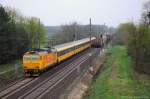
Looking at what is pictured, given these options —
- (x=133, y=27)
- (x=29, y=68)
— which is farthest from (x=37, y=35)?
(x=29, y=68)

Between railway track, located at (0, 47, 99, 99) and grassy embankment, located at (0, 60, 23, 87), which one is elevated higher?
grassy embankment, located at (0, 60, 23, 87)

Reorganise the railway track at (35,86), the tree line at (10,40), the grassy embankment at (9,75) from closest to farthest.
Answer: the railway track at (35,86), the grassy embankment at (9,75), the tree line at (10,40)

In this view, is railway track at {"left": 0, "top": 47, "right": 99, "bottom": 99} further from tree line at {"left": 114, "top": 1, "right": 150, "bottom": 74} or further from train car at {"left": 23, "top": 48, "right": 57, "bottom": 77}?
tree line at {"left": 114, "top": 1, "right": 150, "bottom": 74}

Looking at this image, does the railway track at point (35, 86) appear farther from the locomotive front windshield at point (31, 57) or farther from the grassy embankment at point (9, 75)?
the locomotive front windshield at point (31, 57)

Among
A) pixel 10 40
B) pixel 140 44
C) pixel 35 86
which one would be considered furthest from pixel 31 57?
pixel 140 44

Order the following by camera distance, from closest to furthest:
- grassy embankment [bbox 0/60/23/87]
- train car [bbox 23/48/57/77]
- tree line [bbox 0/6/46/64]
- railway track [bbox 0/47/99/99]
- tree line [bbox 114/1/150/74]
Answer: railway track [bbox 0/47/99/99]
grassy embankment [bbox 0/60/23/87]
train car [bbox 23/48/57/77]
tree line [bbox 0/6/46/64]
tree line [bbox 114/1/150/74]

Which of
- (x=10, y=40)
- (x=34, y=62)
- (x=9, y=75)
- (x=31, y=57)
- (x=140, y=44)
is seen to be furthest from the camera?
(x=140, y=44)

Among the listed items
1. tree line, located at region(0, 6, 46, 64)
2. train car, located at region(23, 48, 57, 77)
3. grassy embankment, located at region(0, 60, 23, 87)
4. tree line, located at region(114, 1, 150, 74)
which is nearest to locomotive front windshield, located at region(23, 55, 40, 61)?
train car, located at region(23, 48, 57, 77)

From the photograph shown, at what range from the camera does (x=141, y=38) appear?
166 feet

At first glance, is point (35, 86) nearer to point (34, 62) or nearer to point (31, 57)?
point (34, 62)

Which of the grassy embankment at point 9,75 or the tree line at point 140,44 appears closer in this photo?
the grassy embankment at point 9,75

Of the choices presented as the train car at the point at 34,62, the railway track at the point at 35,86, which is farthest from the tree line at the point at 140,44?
the train car at the point at 34,62

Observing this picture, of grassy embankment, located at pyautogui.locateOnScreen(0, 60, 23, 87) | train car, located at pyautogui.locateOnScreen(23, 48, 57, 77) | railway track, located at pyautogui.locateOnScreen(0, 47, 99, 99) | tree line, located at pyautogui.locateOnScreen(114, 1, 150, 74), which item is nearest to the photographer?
railway track, located at pyautogui.locateOnScreen(0, 47, 99, 99)

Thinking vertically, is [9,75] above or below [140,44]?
below
